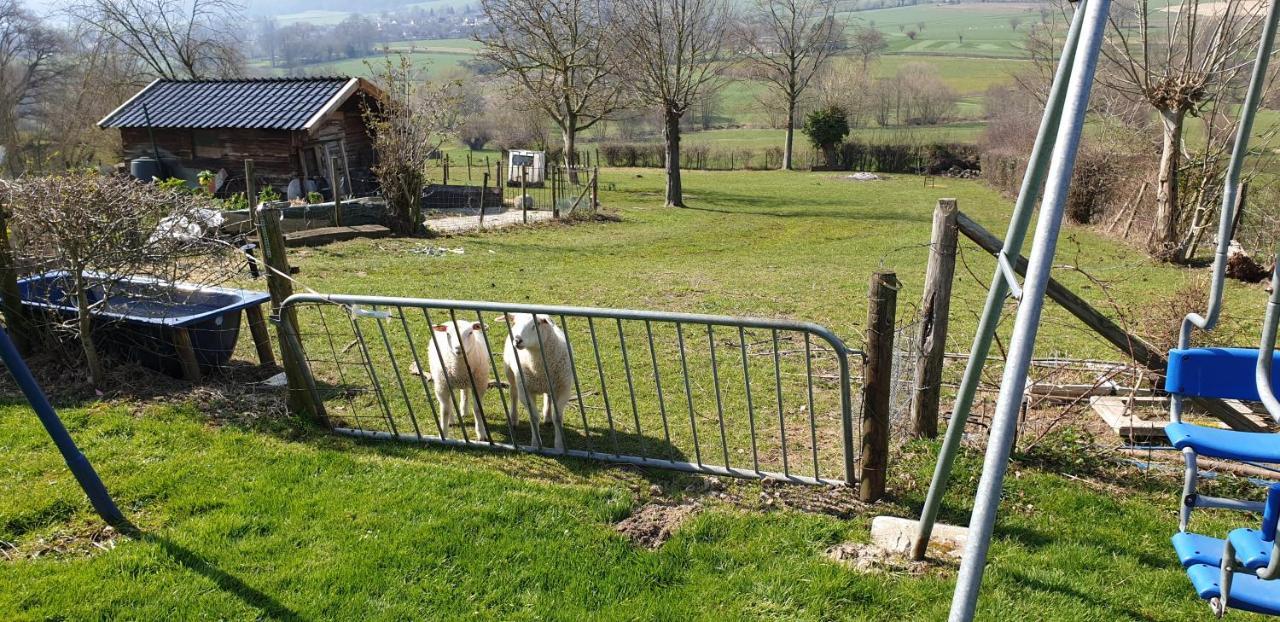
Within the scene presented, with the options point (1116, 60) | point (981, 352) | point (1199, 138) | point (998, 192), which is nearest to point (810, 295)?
point (981, 352)

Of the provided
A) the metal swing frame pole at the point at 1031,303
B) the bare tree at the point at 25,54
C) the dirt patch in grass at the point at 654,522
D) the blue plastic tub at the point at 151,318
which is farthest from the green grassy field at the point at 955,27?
the metal swing frame pole at the point at 1031,303

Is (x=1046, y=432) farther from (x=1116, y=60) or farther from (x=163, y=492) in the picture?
(x=1116, y=60)

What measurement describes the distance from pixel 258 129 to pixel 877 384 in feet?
64.6

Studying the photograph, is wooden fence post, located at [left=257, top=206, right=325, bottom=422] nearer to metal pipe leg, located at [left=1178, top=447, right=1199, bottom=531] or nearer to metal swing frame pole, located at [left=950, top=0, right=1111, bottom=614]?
metal swing frame pole, located at [left=950, top=0, right=1111, bottom=614]

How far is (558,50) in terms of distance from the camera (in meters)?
27.1

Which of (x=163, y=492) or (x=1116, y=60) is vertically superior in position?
(x=1116, y=60)

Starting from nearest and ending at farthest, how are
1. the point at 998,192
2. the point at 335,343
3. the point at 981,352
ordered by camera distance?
the point at 981,352 → the point at 335,343 → the point at 998,192

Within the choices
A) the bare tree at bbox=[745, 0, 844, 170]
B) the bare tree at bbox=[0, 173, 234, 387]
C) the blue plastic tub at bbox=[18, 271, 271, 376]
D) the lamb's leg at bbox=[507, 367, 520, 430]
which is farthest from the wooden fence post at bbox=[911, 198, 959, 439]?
the bare tree at bbox=[745, 0, 844, 170]

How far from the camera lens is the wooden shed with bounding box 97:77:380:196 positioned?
1997 cm

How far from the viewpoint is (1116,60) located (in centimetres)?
1599

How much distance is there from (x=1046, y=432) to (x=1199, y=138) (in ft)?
58.2

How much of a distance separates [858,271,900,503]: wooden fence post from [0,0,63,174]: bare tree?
1402 inches

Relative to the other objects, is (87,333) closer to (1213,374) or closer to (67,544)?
(67,544)

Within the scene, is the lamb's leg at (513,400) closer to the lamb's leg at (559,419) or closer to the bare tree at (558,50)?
the lamb's leg at (559,419)
